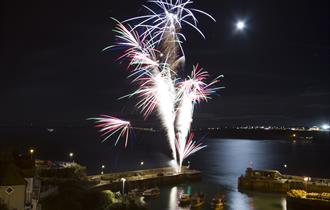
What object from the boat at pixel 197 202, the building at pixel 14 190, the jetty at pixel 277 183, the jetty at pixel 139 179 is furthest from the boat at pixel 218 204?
the building at pixel 14 190

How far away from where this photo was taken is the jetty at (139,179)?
96.7 feet

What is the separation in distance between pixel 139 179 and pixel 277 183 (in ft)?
40.5

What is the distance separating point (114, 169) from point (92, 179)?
2259 centimetres

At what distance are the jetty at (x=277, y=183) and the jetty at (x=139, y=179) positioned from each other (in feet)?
19.7

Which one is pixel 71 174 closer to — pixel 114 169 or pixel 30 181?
pixel 30 181

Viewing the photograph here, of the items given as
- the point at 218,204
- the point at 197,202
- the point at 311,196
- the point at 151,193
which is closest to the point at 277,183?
the point at 311,196

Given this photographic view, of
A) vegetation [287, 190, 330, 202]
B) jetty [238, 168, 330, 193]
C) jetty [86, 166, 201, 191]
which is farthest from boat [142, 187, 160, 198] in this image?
vegetation [287, 190, 330, 202]

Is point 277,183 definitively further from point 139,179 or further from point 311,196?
point 139,179

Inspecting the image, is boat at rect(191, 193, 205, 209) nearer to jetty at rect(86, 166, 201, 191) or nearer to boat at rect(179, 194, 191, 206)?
boat at rect(179, 194, 191, 206)

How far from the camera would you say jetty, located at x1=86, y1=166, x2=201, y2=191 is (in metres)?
29.5

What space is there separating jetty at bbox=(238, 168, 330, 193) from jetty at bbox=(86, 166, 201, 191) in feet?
19.7

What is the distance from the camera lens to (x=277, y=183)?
109 feet

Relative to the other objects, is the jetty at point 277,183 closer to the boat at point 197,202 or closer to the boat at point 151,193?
the boat at point 197,202

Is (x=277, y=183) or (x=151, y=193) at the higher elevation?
(x=277, y=183)
